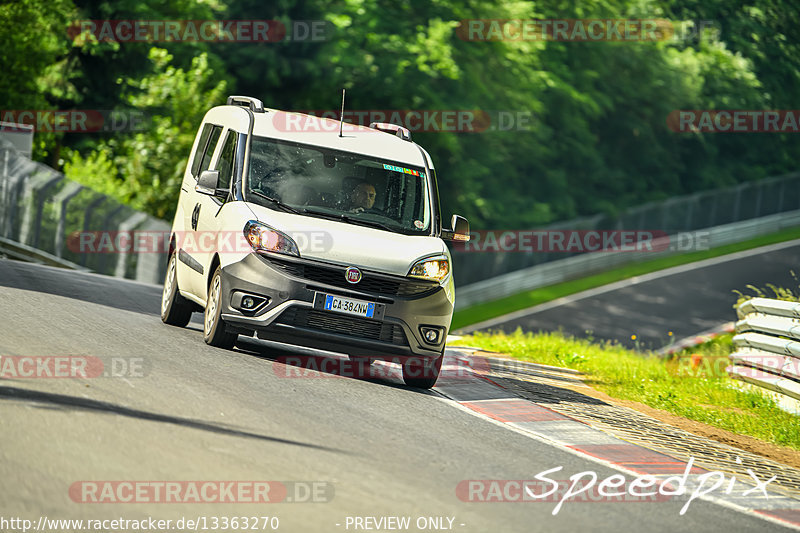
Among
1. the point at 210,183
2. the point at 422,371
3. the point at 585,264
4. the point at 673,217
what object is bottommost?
the point at 585,264

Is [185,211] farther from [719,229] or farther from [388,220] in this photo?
[719,229]

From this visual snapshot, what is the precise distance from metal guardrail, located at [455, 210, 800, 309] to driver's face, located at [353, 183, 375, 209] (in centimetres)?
3300

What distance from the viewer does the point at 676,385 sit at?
14.7m

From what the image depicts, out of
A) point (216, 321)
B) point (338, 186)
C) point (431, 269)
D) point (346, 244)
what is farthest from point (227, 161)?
point (431, 269)

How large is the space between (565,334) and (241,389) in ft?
99.6

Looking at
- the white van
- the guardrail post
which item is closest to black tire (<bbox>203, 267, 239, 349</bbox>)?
the white van

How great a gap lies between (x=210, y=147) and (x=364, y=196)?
2290 mm

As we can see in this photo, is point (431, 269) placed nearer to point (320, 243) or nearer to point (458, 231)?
point (458, 231)

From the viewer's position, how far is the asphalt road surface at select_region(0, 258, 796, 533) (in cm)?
603

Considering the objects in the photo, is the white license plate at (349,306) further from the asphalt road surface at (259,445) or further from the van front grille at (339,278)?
the asphalt road surface at (259,445)

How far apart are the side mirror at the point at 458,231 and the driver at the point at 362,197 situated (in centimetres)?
86

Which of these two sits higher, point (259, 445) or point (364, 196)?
point (364, 196)

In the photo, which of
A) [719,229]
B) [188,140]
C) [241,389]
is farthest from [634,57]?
[241,389]

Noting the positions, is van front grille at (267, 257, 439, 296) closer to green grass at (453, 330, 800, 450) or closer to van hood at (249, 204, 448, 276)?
van hood at (249, 204, 448, 276)
